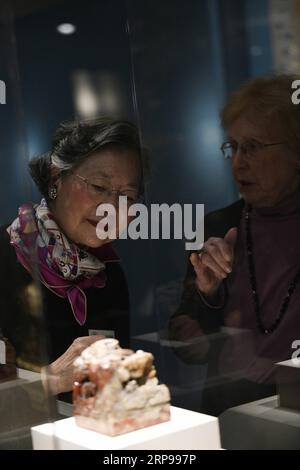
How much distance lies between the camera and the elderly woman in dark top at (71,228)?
328 centimetres

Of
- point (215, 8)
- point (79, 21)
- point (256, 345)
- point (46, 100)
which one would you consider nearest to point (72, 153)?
point (46, 100)

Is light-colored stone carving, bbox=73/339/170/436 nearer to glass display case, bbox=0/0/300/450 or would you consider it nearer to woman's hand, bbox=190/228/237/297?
glass display case, bbox=0/0/300/450

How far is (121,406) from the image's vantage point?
Result: 2670 millimetres

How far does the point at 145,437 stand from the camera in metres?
2.64

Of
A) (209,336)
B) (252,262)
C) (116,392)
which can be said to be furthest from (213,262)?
(116,392)

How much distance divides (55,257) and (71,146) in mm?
422

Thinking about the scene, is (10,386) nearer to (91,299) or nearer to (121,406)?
(91,299)

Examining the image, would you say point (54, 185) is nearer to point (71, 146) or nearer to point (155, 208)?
point (71, 146)

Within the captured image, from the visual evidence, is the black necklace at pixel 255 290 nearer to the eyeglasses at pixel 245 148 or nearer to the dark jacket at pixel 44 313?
the eyeglasses at pixel 245 148

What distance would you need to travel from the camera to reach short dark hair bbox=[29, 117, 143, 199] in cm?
329

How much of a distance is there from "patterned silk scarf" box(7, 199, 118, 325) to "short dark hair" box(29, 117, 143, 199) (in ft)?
0.37

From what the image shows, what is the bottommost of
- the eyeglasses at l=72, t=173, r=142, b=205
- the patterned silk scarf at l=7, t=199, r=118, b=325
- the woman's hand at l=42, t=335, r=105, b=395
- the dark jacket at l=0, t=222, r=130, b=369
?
the woman's hand at l=42, t=335, r=105, b=395

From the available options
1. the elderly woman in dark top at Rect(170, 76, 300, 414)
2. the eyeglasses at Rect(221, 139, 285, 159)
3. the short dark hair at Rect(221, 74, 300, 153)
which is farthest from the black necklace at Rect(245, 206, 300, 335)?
the short dark hair at Rect(221, 74, 300, 153)

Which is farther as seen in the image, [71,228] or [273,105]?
[71,228]
